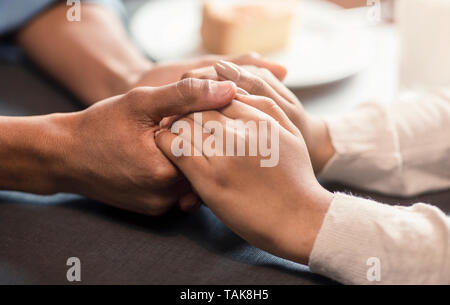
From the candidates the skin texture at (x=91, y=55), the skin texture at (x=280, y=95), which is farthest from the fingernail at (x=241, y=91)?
the skin texture at (x=91, y=55)

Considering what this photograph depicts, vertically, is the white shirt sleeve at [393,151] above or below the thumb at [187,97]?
below

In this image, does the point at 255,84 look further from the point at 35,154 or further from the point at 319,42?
the point at 319,42

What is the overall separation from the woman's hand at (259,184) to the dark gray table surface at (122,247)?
0.03 metres

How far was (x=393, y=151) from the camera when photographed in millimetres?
606

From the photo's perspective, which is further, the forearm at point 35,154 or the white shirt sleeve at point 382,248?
the forearm at point 35,154

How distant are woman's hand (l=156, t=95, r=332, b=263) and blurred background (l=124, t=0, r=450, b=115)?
0.29 metres

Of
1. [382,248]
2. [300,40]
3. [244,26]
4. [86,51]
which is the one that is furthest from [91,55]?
[382,248]

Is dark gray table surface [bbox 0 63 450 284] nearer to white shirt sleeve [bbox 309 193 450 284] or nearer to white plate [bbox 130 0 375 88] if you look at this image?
white shirt sleeve [bbox 309 193 450 284]

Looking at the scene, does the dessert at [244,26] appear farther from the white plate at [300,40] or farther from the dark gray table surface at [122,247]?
the dark gray table surface at [122,247]

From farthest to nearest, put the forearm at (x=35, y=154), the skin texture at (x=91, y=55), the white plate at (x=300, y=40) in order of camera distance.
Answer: the white plate at (x=300, y=40) < the skin texture at (x=91, y=55) < the forearm at (x=35, y=154)

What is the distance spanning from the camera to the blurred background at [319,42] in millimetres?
806

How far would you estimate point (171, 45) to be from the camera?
0.88 meters

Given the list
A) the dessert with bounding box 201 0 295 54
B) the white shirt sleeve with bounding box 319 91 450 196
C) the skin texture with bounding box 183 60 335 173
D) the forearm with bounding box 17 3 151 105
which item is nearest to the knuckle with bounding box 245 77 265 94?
the skin texture with bounding box 183 60 335 173
